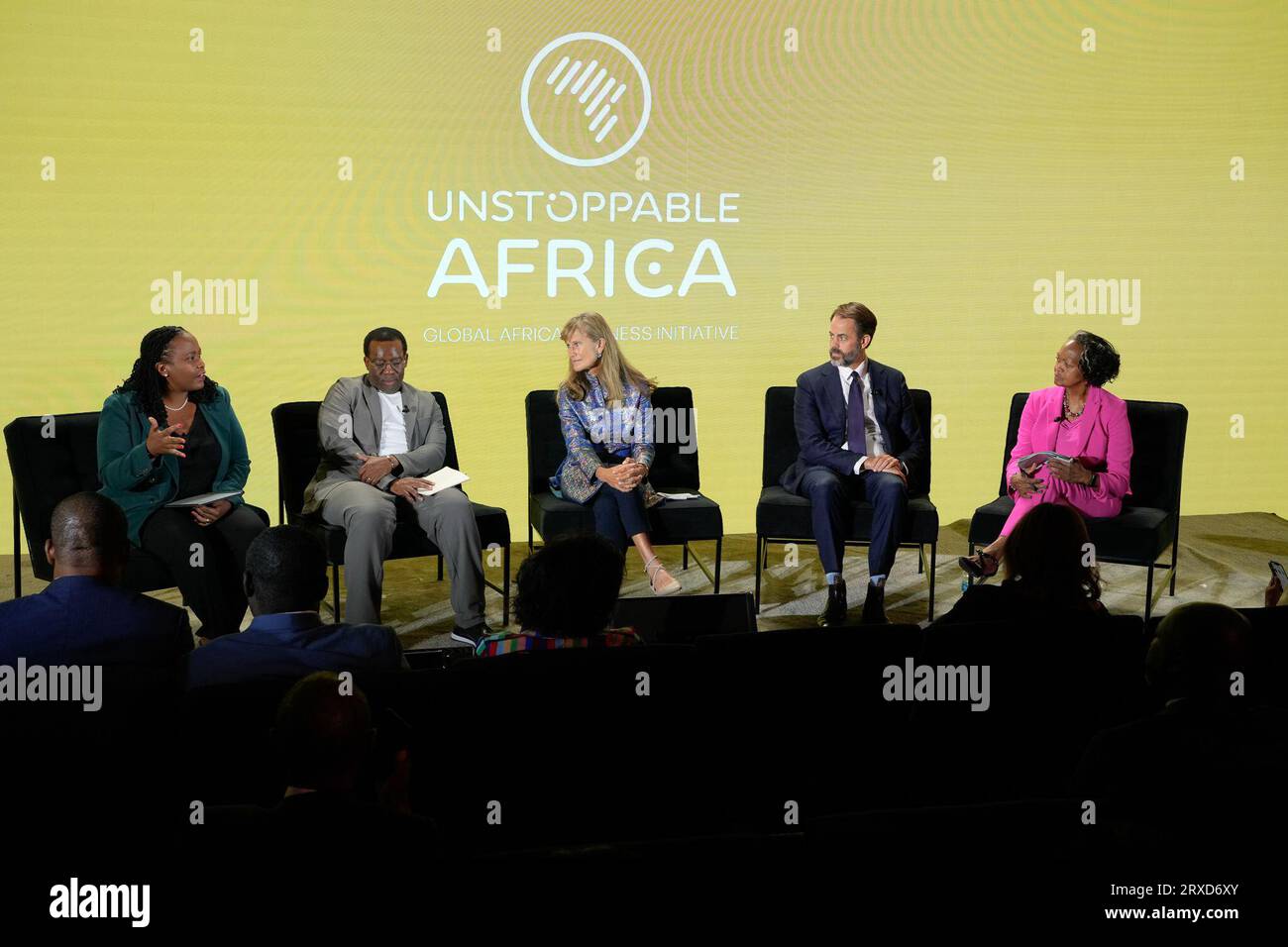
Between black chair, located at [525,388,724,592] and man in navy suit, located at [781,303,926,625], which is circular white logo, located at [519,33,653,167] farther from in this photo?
man in navy suit, located at [781,303,926,625]

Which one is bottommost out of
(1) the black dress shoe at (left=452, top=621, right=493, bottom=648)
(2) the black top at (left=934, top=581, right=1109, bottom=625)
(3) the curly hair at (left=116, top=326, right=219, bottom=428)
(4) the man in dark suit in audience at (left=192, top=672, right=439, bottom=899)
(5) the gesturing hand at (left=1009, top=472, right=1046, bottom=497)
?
(1) the black dress shoe at (left=452, top=621, right=493, bottom=648)

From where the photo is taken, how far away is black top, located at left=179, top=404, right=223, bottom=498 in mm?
4535

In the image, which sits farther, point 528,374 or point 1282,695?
point 528,374

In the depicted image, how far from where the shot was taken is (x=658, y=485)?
214 inches

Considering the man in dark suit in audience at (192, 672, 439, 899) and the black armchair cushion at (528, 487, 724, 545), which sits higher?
the black armchair cushion at (528, 487, 724, 545)

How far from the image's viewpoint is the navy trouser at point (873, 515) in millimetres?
4957

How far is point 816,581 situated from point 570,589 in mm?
3119

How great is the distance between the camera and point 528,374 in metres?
6.32

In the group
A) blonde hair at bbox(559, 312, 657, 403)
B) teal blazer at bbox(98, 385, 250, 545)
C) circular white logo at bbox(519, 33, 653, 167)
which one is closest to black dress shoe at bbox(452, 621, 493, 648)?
teal blazer at bbox(98, 385, 250, 545)

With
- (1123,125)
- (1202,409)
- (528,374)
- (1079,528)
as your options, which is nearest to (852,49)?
(1123,125)

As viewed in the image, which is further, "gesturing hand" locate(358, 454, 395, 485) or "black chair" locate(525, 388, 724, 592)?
"black chair" locate(525, 388, 724, 592)
